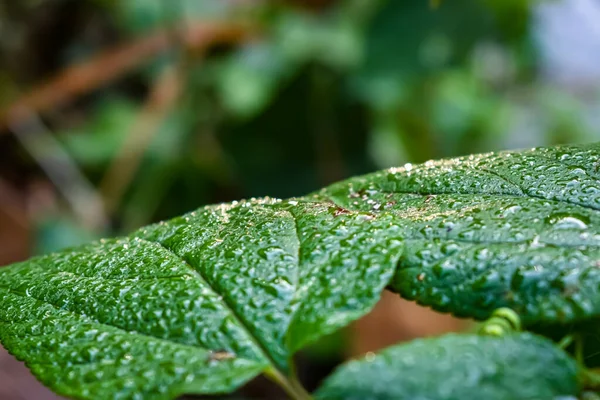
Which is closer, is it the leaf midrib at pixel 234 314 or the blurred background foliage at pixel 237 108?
the leaf midrib at pixel 234 314

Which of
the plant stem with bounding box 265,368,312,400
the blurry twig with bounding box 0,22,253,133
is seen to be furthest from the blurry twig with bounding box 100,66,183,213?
the plant stem with bounding box 265,368,312,400

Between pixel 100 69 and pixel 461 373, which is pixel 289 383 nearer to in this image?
pixel 461 373

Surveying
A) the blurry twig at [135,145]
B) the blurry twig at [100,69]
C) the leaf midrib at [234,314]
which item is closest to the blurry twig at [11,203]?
the blurry twig at [100,69]

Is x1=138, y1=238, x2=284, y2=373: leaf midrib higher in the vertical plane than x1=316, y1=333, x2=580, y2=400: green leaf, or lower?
higher

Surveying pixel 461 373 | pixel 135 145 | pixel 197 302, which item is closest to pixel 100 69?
pixel 135 145

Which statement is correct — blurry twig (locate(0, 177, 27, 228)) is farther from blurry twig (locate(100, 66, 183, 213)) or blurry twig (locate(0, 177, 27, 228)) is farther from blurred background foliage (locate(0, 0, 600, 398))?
blurry twig (locate(100, 66, 183, 213))

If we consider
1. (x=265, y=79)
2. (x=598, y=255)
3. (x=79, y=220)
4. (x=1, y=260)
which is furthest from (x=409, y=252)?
(x=1, y=260)

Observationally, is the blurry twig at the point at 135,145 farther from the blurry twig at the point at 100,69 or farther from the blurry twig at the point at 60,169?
the blurry twig at the point at 100,69
